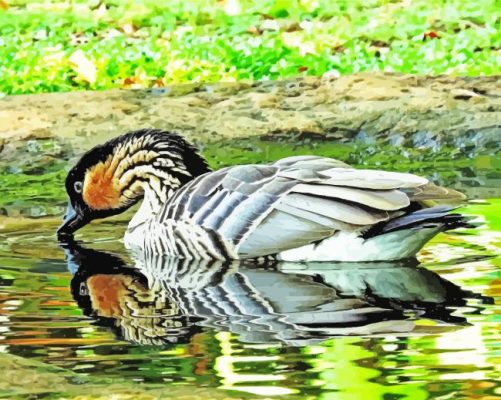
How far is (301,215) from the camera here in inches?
265

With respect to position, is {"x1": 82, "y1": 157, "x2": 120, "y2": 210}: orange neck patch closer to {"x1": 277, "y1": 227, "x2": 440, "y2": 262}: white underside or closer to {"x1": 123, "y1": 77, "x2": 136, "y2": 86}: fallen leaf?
{"x1": 277, "y1": 227, "x2": 440, "y2": 262}: white underside

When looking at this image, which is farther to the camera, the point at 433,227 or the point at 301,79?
the point at 301,79

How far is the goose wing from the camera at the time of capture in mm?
6570

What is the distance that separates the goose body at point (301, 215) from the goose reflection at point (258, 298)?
8 centimetres

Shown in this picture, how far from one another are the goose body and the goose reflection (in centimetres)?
8

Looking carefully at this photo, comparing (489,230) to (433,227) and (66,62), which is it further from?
(66,62)

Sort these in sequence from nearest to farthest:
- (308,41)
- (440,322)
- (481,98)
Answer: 1. (440,322)
2. (481,98)
3. (308,41)

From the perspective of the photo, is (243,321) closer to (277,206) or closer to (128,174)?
(277,206)

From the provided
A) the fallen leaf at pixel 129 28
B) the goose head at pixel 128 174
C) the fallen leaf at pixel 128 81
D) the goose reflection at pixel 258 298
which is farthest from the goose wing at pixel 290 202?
the fallen leaf at pixel 129 28

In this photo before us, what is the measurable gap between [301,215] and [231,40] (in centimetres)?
726

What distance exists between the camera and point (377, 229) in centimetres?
659

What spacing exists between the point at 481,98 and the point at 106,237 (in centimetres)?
355

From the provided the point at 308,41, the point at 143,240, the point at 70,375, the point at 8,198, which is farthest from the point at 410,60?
the point at 70,375

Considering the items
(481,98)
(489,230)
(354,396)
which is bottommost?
(354,396)
